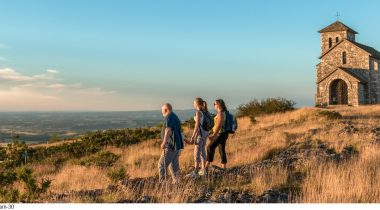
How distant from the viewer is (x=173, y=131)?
343 inches

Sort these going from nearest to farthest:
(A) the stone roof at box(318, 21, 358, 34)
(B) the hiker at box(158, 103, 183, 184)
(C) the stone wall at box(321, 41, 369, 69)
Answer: (B) the hiker at box(158, 103, 183, 184) < (C) the stone wall at box(321, 41, 369, 69) < (A) the stone roof at box(318, 21, 358, 34)

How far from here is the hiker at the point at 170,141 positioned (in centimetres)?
866

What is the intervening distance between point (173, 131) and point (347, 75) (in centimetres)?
3449

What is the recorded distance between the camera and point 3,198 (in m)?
8.07

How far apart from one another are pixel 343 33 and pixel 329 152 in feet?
119

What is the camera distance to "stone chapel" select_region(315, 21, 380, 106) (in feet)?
131

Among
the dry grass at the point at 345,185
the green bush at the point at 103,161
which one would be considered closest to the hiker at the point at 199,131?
the dry grass at the point at 345,185

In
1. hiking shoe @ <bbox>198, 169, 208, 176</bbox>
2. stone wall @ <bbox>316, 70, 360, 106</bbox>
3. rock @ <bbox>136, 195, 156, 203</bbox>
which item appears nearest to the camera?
rock @ <bbox>136, 195, 156, 203</bbox>

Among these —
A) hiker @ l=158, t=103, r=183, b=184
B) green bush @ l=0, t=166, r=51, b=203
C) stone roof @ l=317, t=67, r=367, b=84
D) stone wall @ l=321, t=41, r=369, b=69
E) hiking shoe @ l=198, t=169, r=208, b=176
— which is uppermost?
stone wall @ l=321, t=41, r=369, b=69

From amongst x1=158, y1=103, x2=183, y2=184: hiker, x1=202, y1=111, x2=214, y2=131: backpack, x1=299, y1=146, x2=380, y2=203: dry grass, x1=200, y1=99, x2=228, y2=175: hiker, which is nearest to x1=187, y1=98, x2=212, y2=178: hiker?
x1=202, y1=111, x2=214, y2=131: backpack

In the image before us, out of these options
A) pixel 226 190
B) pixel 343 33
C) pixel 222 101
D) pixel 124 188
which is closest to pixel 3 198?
pixel 124 188

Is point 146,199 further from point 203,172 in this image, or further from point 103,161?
point 103,161

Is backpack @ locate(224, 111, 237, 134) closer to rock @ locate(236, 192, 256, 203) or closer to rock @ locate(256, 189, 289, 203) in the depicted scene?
rock @ locate(256, 189, 289, 203)

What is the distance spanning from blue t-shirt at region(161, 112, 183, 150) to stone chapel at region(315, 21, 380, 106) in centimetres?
3420
